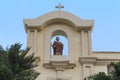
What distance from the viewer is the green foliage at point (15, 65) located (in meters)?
16.5

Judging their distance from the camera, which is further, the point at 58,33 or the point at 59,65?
the point at 58,33

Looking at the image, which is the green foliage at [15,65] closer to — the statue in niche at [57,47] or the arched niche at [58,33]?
the arched niche at [58,33]

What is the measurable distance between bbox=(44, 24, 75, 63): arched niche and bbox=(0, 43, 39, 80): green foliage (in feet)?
10.7

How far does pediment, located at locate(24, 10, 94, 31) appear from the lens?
21.3m

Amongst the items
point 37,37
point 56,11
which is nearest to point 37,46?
point 37,37

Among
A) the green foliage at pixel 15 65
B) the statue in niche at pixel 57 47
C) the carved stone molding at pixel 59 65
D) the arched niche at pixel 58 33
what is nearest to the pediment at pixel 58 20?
the arched niche at pixel 58 33

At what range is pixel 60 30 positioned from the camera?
71.1 feet

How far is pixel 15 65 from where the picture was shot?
17.0 metres

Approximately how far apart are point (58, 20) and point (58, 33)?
694 millimetres

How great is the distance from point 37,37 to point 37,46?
18.7 inches

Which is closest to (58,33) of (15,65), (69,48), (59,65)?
(69,48)

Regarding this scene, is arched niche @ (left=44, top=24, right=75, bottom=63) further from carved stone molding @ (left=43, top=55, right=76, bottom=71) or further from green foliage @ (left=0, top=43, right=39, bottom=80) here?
green foliage @ (left=0, top=43, right=39, bottom=80)

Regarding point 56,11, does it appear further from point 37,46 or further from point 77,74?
point 77,74

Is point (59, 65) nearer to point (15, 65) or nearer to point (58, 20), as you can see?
point (58, 20)
